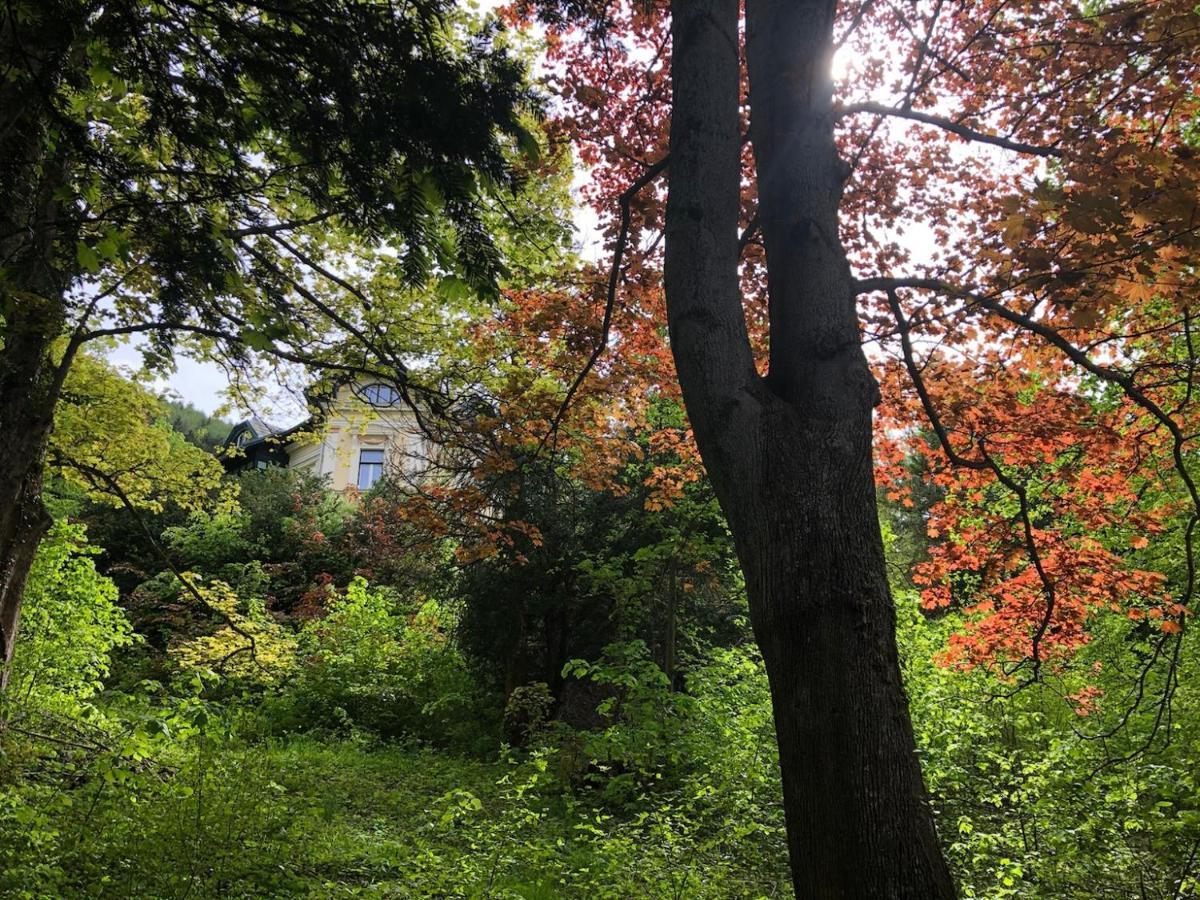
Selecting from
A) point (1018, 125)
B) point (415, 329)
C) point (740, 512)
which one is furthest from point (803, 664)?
point (415, 329)

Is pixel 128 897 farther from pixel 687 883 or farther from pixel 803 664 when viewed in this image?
pixel 803 664

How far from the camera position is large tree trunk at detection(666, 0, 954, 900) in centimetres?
183

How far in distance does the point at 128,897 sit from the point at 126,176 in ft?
12.4

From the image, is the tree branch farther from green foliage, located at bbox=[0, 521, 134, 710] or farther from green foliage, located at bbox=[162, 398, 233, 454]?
A: green foliage, located at bbox=[162, 398, 233, 454]

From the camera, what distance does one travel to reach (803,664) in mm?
1964

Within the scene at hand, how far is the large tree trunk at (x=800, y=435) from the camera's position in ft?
6.01

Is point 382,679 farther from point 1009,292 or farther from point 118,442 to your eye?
point 1009,292

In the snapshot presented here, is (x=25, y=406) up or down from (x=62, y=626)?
up

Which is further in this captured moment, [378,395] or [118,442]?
[118,442]

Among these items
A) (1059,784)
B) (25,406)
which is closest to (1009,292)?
(1059,784)

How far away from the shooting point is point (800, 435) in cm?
221

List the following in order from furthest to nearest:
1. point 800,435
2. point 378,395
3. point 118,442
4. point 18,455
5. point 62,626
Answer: point 118,442 → point 62,626 → point 378,395 → point 18,455 → point 800,435

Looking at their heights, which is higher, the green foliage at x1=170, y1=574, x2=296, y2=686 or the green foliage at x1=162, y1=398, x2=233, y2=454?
the green foliage at x1=162, y1=398, x2=233, y2=454

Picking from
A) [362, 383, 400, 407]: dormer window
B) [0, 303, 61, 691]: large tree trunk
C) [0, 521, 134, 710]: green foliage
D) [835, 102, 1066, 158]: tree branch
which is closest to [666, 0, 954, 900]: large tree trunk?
[835, 102, 1066, 158]: tree branch
